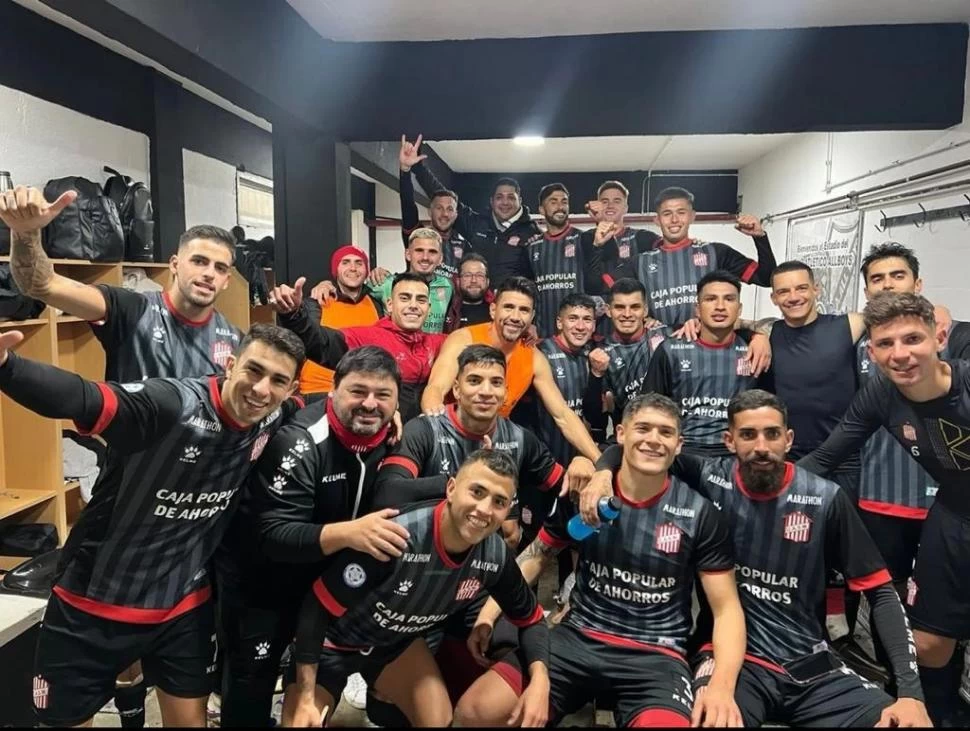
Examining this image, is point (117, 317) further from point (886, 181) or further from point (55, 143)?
point (886, 181)

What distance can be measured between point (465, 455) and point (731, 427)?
922 mm

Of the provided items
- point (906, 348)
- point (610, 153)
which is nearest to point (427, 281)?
point (906, 348)

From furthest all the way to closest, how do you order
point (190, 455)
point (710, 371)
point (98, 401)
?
1. point (710, 371)
2. point (190, 455)
3. point (98, 401)

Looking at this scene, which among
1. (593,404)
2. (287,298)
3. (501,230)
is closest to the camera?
(287,298)

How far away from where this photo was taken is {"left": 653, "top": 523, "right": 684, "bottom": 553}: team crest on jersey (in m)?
2.12

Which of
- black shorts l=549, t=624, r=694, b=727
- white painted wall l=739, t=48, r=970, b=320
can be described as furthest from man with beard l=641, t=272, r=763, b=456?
white painted wall l=739, t=48, r=970, b=320

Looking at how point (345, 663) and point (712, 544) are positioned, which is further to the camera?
point (712, 544)

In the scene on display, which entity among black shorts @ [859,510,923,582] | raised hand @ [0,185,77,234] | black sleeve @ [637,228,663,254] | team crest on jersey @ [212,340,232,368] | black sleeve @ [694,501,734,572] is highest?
black sleeve @ [637,228,663,254]

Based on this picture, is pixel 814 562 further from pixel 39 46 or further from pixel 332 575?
pixel 39 46

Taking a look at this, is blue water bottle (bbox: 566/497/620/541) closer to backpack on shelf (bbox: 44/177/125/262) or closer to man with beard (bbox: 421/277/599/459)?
man with beard (bbox: 421/277/599/459)

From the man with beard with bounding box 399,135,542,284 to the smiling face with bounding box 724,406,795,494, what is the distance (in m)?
2.07

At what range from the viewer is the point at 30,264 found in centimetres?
183

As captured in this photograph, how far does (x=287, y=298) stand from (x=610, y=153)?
23.0 ft

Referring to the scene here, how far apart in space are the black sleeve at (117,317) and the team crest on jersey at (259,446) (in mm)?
573
